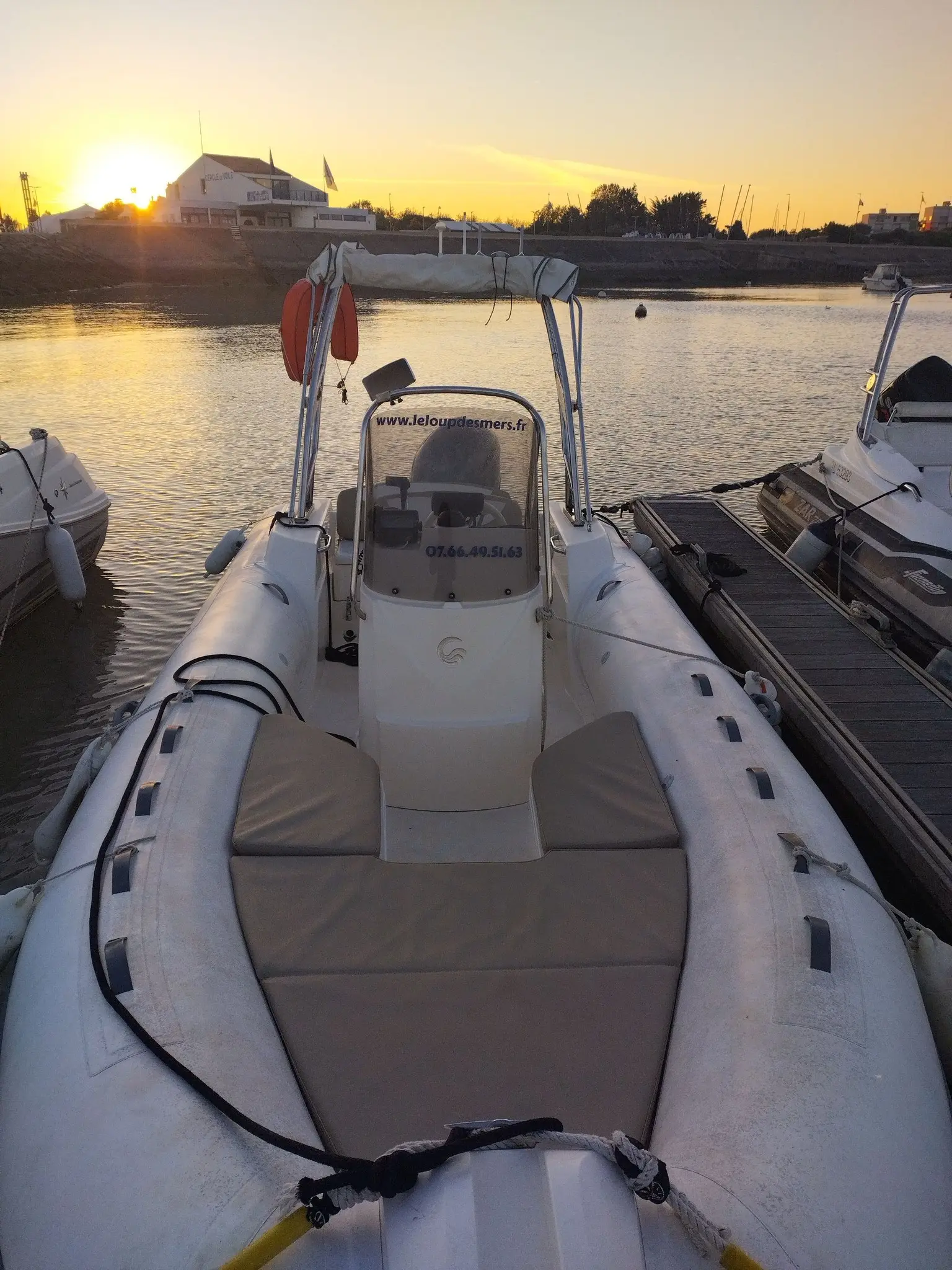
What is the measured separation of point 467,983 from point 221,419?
13062 millimetres

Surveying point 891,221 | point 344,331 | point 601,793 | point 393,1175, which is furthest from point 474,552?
point 891,221

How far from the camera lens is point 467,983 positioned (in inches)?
87.4

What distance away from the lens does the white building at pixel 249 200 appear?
61.6 m

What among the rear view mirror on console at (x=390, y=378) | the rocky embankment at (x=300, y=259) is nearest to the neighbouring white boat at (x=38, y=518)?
the rear view mirror on console at (x=390, y=378)

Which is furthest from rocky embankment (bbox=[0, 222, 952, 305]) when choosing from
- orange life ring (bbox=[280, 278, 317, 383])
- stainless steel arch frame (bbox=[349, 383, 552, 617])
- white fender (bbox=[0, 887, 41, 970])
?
white fender (bbox=[0, 887, 41, 970])

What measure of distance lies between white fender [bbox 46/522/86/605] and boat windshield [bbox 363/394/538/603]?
12.9 ft

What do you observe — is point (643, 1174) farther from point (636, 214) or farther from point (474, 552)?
point (636, 214)

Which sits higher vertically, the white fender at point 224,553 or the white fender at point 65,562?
the white fender at point 224,553

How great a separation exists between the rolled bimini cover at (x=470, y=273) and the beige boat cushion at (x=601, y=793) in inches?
90.4

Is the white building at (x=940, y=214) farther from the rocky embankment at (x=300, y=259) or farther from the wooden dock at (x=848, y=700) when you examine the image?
the wooden dock at (x=848, y=700)

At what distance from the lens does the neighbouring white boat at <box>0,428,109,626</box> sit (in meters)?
6.40

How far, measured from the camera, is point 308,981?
2.21 metres

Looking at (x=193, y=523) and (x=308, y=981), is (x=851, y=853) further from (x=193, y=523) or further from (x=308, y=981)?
(x=193, y=523)

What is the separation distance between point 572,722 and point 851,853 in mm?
1837
